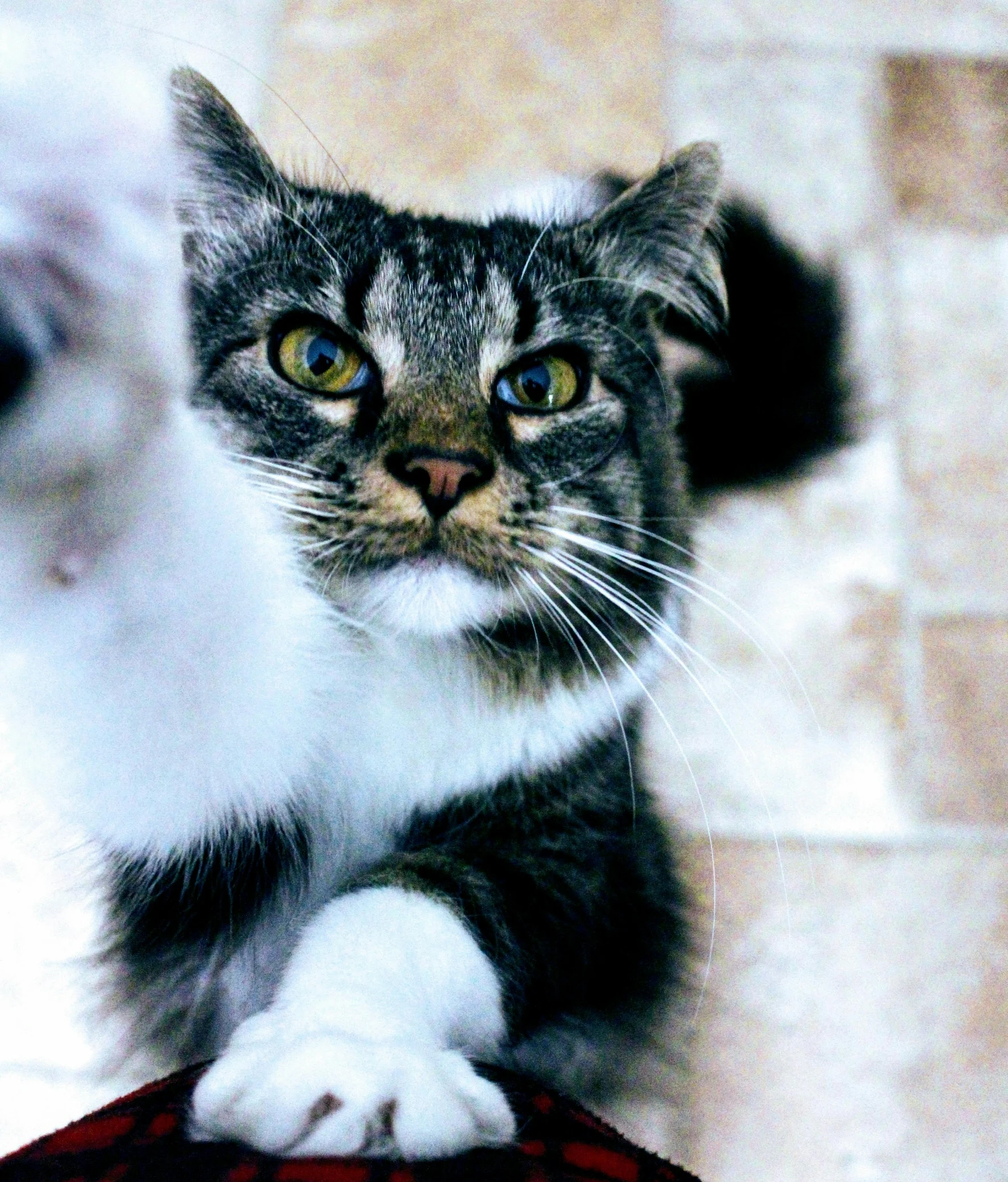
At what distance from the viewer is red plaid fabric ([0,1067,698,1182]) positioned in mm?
526

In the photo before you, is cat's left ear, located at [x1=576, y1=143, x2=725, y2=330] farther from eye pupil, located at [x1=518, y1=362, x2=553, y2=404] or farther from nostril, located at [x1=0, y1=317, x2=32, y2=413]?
nostril, located at [x1=0, y1=317, x2=32, y2=413]

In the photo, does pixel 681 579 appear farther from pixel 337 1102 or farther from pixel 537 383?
pixel 337 1102

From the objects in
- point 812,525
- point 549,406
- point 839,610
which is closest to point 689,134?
point 812,525

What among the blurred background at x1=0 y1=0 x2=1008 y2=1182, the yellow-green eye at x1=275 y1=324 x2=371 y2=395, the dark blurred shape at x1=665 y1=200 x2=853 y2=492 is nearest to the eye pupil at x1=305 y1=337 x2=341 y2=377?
the yellow-green eye at x1=275 y1=324 x2=371 y2=395

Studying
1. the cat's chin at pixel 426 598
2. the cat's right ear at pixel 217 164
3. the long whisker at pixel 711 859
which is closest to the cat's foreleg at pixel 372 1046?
the cat's chin at pixel 426 598

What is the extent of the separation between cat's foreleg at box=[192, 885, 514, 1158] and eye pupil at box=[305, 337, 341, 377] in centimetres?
38

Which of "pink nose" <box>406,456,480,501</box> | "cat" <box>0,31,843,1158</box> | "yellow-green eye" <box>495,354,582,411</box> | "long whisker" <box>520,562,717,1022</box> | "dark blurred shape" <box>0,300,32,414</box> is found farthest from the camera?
"long whisker" <box>520,562,717,1022</box>

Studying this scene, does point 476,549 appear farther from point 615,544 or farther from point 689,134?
point 689,134

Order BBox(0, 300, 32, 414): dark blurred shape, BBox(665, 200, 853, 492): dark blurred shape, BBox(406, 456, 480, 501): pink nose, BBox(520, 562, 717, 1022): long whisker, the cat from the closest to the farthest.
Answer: BBox(0, 300, 32, 414): dark blurred shape, the cat, BBox(406, 456, 480, 501): pink nose, BBox(520, 562, 717, 1022): long whisker, BBox(665, 200, 853, 492): dark blurred shape

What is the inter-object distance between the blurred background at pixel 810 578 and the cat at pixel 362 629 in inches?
7.4

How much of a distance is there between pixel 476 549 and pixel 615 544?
0.16 meters

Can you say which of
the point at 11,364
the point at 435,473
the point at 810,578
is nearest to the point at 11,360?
the point at 11,364

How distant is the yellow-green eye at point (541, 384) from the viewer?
82 cm

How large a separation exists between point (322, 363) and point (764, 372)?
0.71 metres
